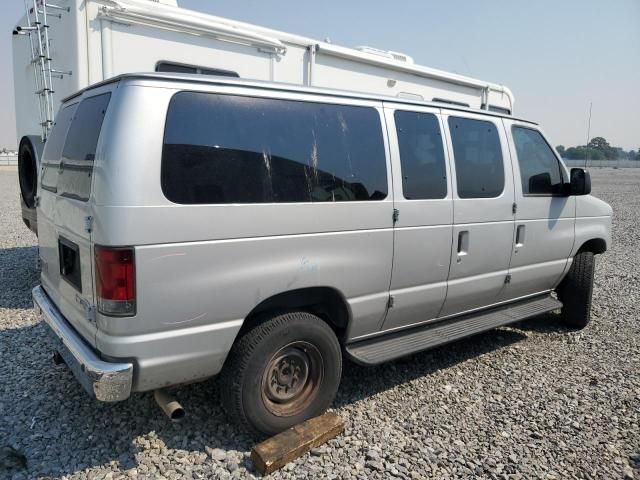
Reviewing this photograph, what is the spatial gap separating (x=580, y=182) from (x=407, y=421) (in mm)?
2928

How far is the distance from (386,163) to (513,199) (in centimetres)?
152

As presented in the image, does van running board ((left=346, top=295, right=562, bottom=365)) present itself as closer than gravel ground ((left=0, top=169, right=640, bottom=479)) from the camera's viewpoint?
No

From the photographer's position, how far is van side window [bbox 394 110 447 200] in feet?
12.4

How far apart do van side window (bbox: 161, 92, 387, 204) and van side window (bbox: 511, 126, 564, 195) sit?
1762mm

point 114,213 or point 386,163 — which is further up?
point 386,163

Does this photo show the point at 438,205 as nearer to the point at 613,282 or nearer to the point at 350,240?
the point at 350,240

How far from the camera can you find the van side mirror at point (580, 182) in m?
4.90

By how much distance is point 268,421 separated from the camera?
3221 mm

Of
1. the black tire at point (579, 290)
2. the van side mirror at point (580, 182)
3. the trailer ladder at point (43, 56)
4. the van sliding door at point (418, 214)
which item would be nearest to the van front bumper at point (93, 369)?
the van sliding door at point (418, 214)

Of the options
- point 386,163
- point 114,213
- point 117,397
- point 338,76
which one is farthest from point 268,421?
point 338,76

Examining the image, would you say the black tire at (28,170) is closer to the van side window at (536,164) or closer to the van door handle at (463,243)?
the van door handle at (463,243)

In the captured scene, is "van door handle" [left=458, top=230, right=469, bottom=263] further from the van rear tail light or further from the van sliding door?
the van rear tail light

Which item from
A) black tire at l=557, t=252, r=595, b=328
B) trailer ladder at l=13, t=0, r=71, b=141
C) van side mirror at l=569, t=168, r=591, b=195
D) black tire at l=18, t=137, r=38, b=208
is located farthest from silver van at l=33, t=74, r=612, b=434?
black tire at l=18, t=137, r=38, b=208

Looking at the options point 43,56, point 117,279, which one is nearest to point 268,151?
point 117,279
